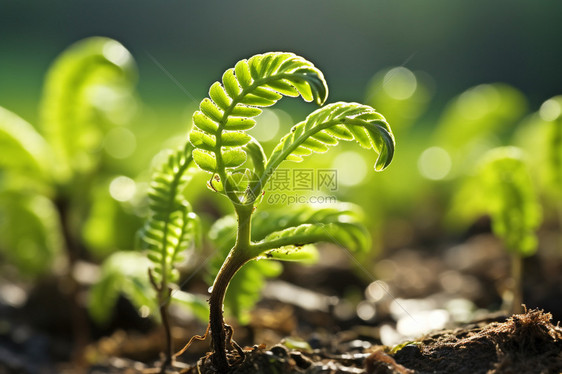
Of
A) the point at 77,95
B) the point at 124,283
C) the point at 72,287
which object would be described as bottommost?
the point at 124,283

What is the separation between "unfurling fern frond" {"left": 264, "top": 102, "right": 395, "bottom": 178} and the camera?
1150 millimetres

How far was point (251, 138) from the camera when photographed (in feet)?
4.02

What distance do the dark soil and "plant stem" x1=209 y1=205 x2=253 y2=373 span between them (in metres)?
0.06

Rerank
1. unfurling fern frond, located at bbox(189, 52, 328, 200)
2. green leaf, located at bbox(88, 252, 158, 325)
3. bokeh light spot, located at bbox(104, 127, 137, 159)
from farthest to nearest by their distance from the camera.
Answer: bokeh light spot, located at bbox(104, 127, 137, 159), green leaf, located at bbox(88, 252, 158, 325), unfurling fern frond, located at bbox(189, 52, 328, 200)

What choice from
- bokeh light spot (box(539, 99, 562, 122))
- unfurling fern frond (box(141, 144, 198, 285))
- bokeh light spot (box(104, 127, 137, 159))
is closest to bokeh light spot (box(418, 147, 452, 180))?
bokeh light spot (box(539, 99, 562, 122))

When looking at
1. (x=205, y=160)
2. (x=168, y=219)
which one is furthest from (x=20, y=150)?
(x=205, y=160)

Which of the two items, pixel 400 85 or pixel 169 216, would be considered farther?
pixel 400 85

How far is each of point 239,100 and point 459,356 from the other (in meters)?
0.80

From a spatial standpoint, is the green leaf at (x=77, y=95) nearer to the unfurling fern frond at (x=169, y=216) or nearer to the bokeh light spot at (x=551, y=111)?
the unfurling fern frond at (x=169, y=216)

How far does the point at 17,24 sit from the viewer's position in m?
8.26

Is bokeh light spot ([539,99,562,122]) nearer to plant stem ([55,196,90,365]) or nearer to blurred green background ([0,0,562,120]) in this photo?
plant stem ([55,196,90,365])

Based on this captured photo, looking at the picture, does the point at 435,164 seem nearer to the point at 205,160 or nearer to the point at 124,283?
the point at 124,283

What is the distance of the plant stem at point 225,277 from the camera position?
4.02ft

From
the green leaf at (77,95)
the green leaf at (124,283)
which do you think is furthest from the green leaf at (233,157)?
the green leaf at (77,95)
